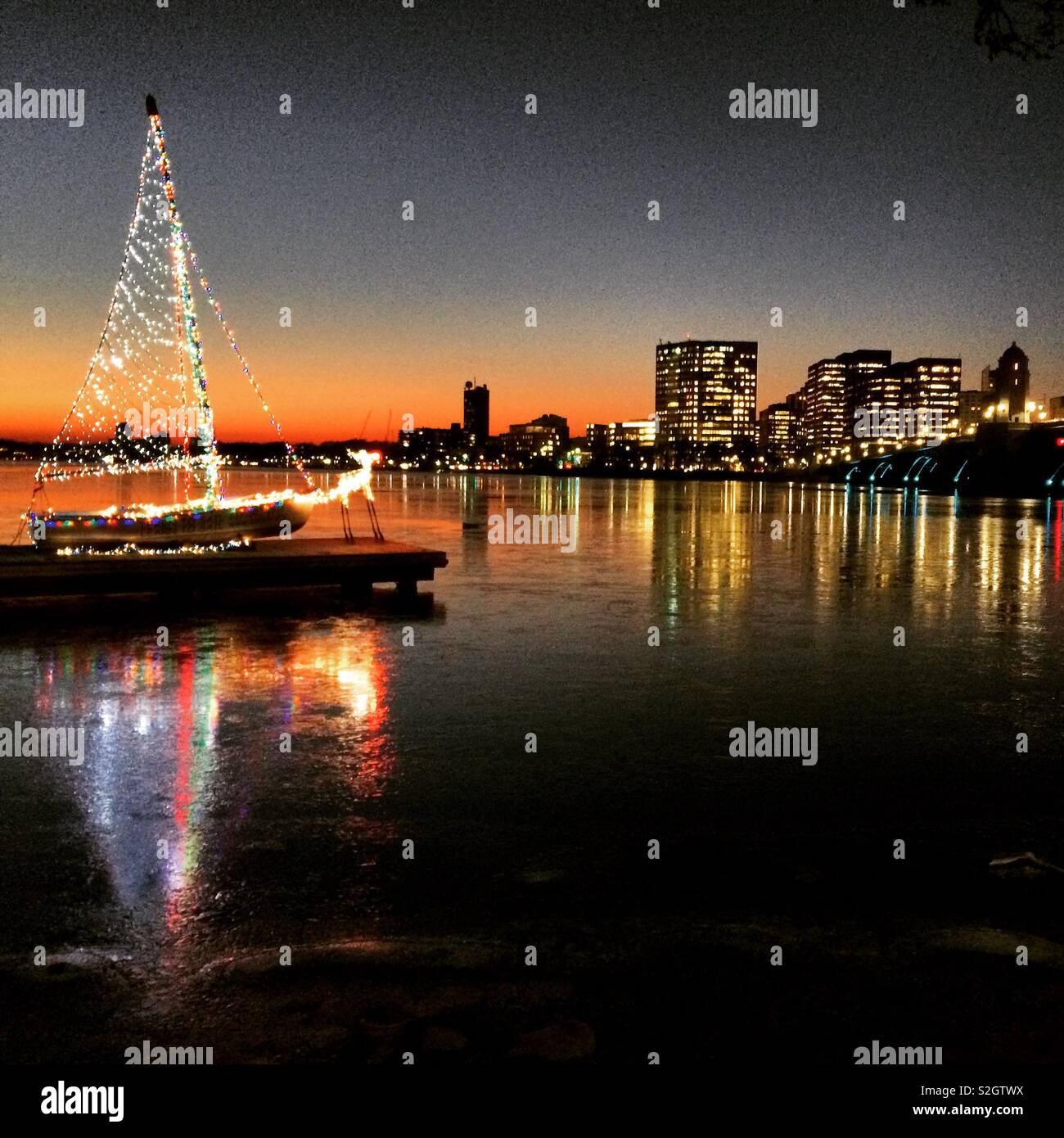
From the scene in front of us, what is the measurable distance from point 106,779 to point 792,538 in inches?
1427

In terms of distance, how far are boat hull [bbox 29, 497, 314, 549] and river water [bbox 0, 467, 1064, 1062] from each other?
6.07 metres

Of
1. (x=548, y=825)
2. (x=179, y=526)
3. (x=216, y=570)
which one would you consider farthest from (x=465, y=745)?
(x=179, y=526)

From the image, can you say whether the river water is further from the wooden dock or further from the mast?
the mast

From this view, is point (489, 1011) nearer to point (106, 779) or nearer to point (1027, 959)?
point (1027, 959)

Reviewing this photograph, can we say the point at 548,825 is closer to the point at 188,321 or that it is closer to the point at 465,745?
the point at 465,745

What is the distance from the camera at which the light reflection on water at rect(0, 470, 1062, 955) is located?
670cm

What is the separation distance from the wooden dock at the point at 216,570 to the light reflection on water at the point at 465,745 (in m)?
0.68

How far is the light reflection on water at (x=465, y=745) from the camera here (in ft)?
22.0

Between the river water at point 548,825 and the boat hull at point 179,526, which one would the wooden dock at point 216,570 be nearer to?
the river water at point 548,825

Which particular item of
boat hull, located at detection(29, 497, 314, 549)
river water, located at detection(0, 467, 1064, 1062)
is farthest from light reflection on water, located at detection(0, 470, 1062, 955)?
boat hull, located at detection(29, 497, 314, 549)

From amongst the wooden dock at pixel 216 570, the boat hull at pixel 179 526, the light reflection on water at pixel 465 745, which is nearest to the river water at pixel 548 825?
the light reflection on water at pixel 465 745

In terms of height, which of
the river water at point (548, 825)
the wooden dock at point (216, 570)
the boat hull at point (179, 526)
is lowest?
the river water at point (548, 825)

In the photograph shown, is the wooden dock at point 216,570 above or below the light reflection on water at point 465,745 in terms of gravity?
above
